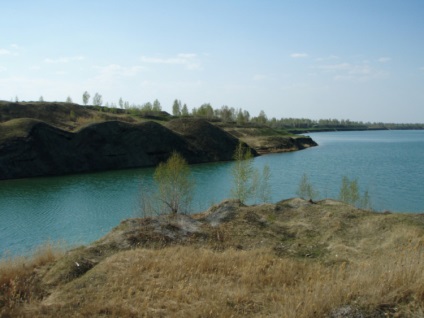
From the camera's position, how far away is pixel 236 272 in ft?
35.4

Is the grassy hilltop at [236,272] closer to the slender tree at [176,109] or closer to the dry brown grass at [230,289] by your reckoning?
the dry brown grass at [230,289]

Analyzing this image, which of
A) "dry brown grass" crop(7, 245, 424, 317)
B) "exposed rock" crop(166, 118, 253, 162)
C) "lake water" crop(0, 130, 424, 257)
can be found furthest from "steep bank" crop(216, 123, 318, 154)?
"dry brown grass" crop(7, 245, 424, 317)

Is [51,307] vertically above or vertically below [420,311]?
below

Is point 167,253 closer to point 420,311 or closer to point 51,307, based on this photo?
A: point 51,307

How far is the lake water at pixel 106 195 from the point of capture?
29.1 m

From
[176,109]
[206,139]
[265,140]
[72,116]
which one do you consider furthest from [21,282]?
[176,109]

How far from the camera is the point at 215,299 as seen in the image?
28.4ft

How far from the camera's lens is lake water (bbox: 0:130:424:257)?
95.5ft

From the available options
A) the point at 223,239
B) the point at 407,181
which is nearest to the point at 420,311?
the point at 223,239

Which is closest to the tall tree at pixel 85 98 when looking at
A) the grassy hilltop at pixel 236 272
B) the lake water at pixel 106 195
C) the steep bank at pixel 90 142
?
the steep bank at pixel 90 142

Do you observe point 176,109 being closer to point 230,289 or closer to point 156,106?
point 156,106

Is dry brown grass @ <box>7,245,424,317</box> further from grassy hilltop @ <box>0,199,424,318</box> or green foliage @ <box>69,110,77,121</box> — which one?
green foliage @ <box>69,110,77,121</box>

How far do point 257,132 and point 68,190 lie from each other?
89.3 meters

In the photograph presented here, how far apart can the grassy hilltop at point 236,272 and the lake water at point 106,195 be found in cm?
883
